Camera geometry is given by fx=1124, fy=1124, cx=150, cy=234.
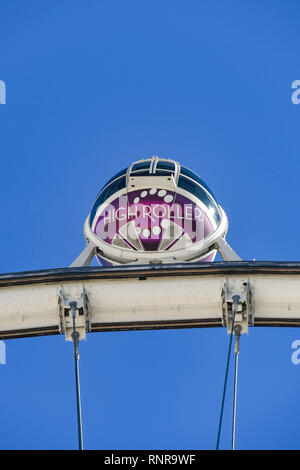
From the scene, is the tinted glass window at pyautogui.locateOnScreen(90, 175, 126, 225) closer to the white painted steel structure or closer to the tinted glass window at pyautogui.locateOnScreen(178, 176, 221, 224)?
the tinted glass window at pyautogui.locateOnScreen(178, 176, 221, 224)

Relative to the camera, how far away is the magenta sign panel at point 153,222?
102 feet

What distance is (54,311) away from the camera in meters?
26.6

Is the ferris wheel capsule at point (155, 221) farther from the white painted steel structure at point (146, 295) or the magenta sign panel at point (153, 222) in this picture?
the white painted steel structure at point (146, 295)

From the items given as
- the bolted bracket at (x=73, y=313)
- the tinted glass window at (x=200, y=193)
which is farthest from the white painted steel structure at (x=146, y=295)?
the tinted glass window at (x=200, y=193)

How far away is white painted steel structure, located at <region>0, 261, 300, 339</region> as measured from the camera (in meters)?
26.5

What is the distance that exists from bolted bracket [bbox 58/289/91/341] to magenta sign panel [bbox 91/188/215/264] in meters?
4.87

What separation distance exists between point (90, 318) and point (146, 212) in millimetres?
5814

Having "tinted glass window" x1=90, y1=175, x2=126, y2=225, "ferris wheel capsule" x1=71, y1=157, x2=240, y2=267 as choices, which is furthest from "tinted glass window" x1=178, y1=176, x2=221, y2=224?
"tinted glass window" x1=90, y1=175, x2=126, y2=225

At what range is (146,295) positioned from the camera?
26.8 m

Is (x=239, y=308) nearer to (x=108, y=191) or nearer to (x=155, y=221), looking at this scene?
(x=155, y=221)
